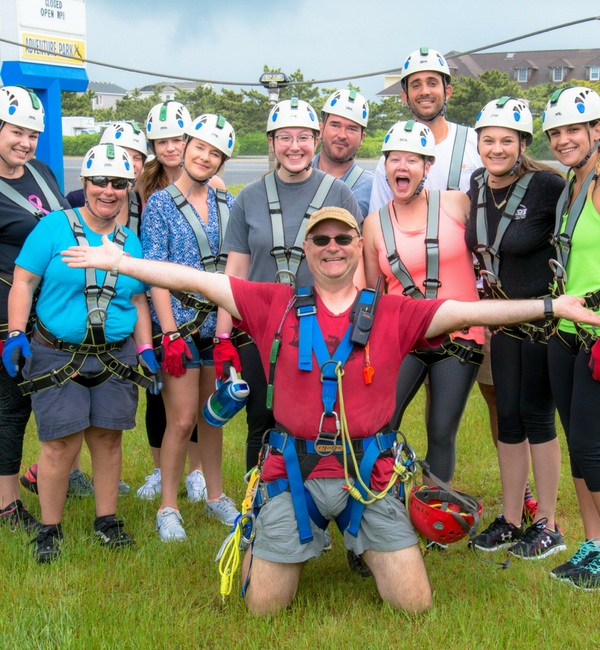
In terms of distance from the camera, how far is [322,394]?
3852mm

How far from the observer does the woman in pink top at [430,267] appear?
4715 millimetres

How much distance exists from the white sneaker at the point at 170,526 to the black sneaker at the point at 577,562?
8.59 feet

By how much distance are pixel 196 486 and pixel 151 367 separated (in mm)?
1682

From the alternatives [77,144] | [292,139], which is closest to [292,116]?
[292,139]

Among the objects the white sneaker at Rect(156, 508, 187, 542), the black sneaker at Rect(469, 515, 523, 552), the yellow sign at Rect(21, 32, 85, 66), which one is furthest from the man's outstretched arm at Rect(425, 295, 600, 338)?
the yellow sign at Rect(21, 32, 85, 66)

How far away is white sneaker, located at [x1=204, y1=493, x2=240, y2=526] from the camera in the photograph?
5508 millimetres

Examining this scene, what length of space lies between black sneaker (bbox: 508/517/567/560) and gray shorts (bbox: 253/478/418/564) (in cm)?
123

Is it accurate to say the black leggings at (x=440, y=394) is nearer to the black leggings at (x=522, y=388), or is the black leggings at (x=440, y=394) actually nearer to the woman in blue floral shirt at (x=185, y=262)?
the black leggings at (x=522, y=388)

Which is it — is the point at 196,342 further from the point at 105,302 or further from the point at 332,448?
the point at 332,448

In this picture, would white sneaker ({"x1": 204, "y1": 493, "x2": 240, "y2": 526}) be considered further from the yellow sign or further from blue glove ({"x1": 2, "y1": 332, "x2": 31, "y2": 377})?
the yellow sign

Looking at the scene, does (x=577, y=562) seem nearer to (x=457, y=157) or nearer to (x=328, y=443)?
(x=328, y=443)

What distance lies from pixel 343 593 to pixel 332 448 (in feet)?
3.45

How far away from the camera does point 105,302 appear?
470 centimetres

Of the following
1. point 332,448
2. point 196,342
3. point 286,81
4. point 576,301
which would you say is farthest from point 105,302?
point 286,81
